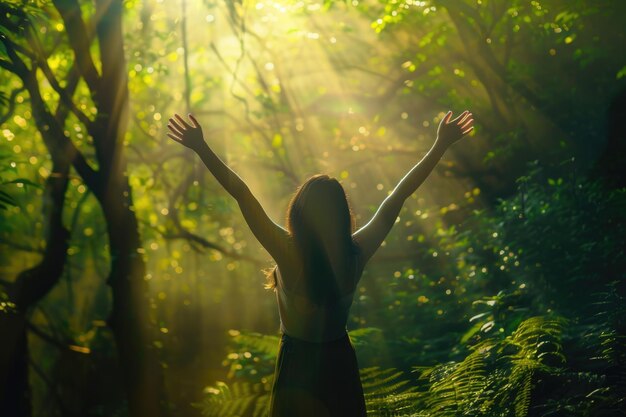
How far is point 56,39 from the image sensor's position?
362 inches

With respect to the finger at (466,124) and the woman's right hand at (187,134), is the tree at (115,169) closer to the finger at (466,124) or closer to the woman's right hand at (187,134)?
the woman's right hand at (187,134)

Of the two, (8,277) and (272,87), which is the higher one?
(272,87)

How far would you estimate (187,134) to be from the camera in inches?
129

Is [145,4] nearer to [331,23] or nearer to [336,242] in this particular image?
[331,23]

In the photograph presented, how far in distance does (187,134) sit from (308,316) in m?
1.15

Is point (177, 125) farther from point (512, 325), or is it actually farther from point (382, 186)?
point (382, 186)

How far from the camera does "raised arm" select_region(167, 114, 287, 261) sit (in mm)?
3068

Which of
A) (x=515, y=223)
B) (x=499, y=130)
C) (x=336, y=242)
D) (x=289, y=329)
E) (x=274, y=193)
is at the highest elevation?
(x=274, y=193)

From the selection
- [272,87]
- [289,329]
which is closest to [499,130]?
[272,87]

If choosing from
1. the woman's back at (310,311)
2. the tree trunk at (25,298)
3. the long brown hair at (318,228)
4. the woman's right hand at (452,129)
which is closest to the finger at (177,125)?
the long brown hair at (318,228)

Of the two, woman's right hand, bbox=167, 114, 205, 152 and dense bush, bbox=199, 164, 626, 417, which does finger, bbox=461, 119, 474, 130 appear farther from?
woman's right hand, bbox=167, 114, 205, 152

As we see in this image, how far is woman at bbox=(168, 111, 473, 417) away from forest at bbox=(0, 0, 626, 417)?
1408 millimetres

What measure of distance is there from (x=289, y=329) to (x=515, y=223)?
442cm

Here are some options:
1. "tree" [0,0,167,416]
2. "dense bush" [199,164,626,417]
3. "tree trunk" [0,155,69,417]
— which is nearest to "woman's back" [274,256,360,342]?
"dense bush" [199,164,626,417]
